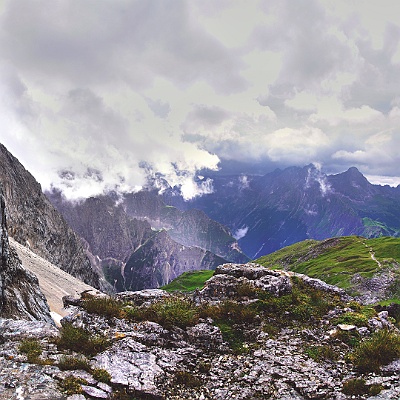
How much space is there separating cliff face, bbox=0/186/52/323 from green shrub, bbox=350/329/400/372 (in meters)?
20.8

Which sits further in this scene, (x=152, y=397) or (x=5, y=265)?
(x=5, y=265)

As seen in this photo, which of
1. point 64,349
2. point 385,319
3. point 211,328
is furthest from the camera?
point 385,319

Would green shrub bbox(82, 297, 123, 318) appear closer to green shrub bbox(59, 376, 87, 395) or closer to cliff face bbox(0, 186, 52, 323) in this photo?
green shrub bbox(59, 376, 87, 395)

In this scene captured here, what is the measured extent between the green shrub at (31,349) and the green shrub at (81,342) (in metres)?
0.84

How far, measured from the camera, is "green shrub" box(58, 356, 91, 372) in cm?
1105

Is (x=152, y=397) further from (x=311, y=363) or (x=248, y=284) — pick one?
(x=248, y=284)

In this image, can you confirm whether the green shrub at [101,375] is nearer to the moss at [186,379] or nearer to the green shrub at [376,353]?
the moss at [186,379]

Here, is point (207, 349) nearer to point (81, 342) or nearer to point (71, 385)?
point (81, 342)

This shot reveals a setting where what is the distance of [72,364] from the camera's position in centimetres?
1113

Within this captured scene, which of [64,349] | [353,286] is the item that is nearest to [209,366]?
[64,349]

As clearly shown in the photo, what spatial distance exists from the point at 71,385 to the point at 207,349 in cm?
634

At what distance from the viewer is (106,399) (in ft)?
32.7

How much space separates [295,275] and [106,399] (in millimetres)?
15830

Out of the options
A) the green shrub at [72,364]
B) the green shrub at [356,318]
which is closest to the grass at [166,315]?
the green shrub at [72,364]
